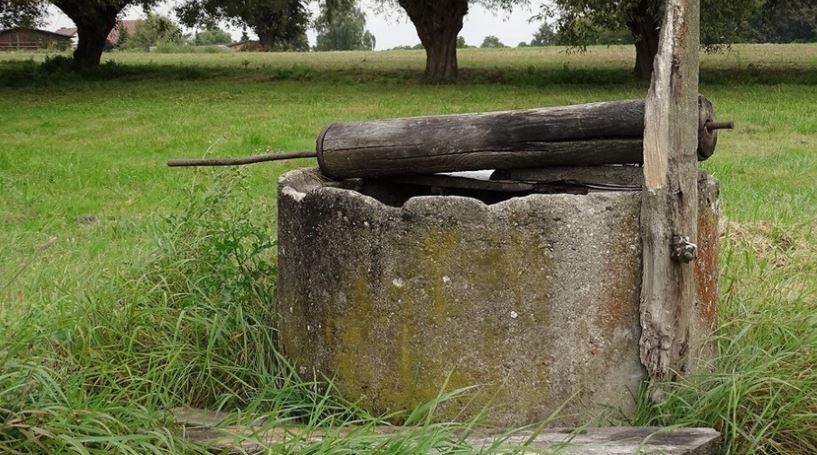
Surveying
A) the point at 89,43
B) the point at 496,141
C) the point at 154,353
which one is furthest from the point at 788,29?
the point at 154,353

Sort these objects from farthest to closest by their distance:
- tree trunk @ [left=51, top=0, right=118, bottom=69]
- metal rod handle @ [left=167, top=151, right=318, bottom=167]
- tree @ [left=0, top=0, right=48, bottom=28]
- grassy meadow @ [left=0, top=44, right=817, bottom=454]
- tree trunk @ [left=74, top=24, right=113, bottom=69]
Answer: tree trunk @ [left=74, top=24, right=113, bottom=69] < tree trunk @ [left=51, top=0, right=118, bottom=69] < tree @ [left=0, top=0, right=48, bottom=28] < metal rod handle @ [left=167, top=151, right=318, bottom=167] < grassy meadow @ [left=0, top=44, right=817, bottom=454]

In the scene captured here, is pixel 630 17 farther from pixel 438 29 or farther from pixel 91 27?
pixel 91 27

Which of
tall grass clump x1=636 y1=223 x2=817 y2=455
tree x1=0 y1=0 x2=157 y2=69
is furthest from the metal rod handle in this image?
tree x1=0 y1=0 x2=157 y2=69

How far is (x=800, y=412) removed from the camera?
12.7 ft

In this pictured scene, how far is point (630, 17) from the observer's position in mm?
19562

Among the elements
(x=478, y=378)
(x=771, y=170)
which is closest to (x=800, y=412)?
(x=478, y=378)

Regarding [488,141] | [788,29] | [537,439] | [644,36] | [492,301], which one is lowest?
[537,439]

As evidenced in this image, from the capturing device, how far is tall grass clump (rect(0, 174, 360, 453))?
11.6 feet

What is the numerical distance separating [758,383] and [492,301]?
3.44 feet

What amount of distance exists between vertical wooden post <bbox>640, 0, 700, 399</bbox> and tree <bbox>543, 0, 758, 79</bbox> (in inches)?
606

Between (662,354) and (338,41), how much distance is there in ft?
298

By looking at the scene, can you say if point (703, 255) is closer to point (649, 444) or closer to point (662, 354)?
point (662, 354)

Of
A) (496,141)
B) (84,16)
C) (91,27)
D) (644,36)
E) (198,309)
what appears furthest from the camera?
(91,27)

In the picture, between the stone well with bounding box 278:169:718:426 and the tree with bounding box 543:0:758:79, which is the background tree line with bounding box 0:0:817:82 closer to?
the tree with bounding box 543:0:758:79
